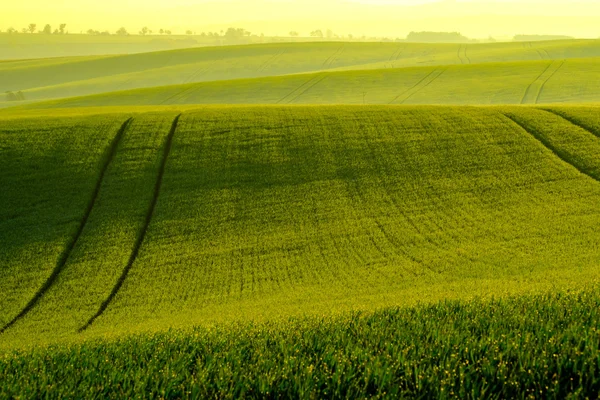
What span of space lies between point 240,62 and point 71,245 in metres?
109

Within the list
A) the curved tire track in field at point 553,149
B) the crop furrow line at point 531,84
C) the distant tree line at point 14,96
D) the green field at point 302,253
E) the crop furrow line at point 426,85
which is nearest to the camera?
the green field at point 302,253

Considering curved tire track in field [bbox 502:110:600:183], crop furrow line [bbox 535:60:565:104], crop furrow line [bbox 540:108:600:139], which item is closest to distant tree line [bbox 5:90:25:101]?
crop furrow line [bbox 535:60:565:104]

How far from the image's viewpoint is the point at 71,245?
→ 23656mm

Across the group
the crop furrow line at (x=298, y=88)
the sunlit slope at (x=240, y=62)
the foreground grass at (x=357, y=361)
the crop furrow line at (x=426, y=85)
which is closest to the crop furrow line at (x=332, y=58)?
the sunlit slope at (x=240, y=62)

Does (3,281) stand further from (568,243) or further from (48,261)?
(568,243)

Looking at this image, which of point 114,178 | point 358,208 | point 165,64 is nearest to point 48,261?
point 114,178

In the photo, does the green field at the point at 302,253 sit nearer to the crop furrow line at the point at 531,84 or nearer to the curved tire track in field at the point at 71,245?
the curved tire track in field at the point at 71,245

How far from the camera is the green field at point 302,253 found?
785 cm

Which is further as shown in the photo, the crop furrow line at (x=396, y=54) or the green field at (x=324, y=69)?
the crop furrow line at (x=396, y=54)

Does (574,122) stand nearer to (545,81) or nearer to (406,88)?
(545,81)

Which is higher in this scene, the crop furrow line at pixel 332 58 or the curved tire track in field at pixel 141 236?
the crop furrow line at pixel 332 58

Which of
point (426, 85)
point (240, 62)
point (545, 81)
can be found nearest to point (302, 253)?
point (426, 85)

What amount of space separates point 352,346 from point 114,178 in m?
22.5

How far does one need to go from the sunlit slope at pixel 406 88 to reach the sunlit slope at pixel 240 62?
28810 millimetres
